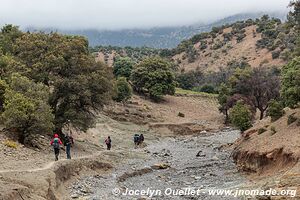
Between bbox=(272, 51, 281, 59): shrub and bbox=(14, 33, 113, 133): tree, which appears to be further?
bbox=(272, 51, 281, 59): shrub

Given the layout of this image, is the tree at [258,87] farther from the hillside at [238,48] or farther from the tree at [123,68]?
the hillside at [238,48]

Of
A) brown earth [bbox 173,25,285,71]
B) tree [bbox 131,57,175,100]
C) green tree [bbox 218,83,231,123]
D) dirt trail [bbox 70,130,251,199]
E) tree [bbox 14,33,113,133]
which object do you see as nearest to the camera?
dirt trail [bbox 70,130,251,199]

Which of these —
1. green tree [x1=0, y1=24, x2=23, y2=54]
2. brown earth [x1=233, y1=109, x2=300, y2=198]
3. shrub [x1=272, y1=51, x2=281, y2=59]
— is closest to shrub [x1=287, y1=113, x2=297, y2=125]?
brown earth [x1=233, y1=109, x2=300, y2=198]

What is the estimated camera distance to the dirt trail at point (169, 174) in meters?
36.2

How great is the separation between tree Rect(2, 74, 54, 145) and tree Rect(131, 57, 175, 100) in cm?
6079

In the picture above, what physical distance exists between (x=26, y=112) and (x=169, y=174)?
47.9 feet

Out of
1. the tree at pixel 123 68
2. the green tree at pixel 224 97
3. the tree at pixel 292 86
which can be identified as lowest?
the green tree at pixel 224 97

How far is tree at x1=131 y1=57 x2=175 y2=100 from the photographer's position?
356 feet

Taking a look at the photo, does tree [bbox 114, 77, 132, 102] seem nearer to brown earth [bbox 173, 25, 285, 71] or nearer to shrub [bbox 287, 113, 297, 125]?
shrub [bbox 287, 113, 297, 125]

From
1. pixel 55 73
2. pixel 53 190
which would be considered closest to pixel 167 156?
pixel 55 73

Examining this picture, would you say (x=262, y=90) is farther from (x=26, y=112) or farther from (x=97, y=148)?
(x=26, y=112)

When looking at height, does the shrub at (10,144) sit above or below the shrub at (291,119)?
below

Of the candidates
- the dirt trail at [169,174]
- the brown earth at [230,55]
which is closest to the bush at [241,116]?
the dirt trail at [169,174]

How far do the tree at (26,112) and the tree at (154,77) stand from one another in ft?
199
